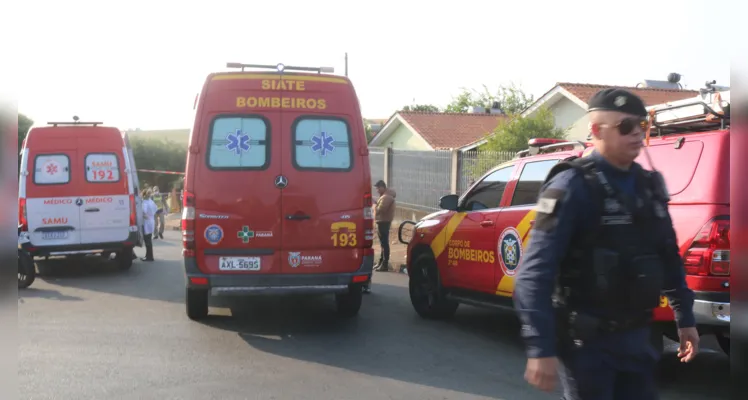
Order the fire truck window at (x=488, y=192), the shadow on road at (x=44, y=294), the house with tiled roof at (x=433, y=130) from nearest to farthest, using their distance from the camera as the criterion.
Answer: the fire truck window at (x=488, y=192), the shadow on road at (x=44, y=294), the house with tiled roof at (x=433, y=130)

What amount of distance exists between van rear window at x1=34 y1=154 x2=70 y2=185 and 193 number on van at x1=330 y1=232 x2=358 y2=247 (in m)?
6.95

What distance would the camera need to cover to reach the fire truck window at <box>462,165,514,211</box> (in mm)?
7477

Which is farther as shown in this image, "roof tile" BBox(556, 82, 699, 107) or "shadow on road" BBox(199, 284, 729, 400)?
"roof tile" BBox(556, 82, 699, 107)

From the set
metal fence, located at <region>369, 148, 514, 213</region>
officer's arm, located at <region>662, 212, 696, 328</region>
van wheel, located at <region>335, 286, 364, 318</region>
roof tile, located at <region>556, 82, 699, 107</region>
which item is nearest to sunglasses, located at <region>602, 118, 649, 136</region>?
officer's arm, located at <region>662, 212, 696, 328</region>

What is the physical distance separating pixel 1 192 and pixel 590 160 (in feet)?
7.44

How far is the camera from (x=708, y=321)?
505 cm

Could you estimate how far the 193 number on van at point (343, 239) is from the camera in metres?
7.83

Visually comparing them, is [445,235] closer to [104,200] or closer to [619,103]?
[619,103]

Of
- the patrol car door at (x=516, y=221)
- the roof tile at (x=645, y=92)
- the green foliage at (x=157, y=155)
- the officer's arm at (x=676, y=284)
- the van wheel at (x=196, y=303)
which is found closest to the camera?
the officer's arm at (x=676, y=284)

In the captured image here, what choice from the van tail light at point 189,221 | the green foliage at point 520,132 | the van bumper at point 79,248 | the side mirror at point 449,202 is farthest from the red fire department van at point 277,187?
the green foliage at point 520,132

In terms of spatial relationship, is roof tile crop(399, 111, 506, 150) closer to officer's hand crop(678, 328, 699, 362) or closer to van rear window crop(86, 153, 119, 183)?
van rear window crop(86, 153, 119, 183)

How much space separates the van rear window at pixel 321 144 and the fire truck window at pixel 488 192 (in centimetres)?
135

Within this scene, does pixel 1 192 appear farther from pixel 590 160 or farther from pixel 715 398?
pixel 715 398

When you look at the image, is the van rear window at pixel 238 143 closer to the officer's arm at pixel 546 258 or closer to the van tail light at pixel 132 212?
the officer's arm at pixel 546 258
